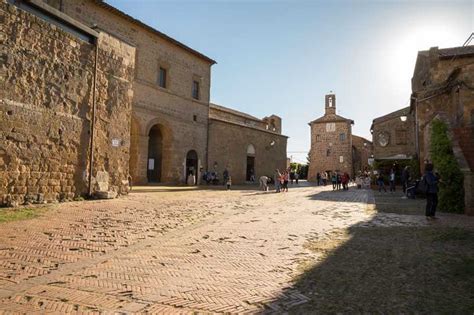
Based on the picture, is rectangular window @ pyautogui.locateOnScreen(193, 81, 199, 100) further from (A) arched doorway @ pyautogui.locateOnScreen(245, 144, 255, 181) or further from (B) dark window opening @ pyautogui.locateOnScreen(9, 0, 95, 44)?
(B) dark window opening @ pyautogui.locateOnScreen(9, 0, 95, 44)

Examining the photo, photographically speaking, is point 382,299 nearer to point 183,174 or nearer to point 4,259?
point 4,259

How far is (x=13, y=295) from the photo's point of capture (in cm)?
315

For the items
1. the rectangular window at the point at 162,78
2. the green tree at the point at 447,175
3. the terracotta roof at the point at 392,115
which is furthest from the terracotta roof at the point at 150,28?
the terracotta roof at the point at 392,115

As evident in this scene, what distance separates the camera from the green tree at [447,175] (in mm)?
9508

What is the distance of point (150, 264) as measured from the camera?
168 inches

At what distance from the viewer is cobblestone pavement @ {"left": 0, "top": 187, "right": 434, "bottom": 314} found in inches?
120

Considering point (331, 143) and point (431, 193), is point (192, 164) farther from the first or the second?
point (331, 143)

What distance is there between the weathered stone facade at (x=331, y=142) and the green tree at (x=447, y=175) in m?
35.6

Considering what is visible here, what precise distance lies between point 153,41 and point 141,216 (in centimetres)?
1765

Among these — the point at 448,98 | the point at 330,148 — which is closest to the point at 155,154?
the point at 448,98

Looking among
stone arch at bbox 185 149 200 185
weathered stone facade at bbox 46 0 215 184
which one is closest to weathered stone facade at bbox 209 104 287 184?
weathered stone facade at bbox 46 0 215 184

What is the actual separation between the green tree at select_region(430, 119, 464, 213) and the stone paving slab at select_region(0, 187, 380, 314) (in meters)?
4.51

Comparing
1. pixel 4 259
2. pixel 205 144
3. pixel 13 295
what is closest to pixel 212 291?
pixel 13 295

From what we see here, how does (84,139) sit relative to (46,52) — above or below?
below
